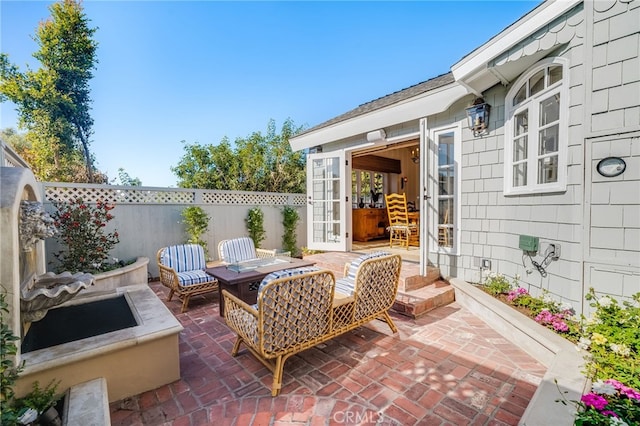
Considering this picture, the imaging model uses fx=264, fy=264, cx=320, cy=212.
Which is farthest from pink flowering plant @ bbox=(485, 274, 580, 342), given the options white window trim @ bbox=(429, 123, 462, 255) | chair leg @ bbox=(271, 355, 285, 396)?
chair leg @ bbox=(271, 355, 285, 396)

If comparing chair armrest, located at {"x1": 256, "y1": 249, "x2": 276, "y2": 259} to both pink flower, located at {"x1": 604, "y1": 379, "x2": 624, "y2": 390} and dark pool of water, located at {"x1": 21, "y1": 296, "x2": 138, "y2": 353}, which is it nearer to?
dark pool of water, located at {"x1": 21, "y1": 296, "x2": 138, "y2": 353}

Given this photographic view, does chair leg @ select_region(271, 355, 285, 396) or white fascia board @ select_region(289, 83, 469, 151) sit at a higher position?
white fascia board @ select_region(289, 83, 469, 151)

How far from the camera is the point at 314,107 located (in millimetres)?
14430

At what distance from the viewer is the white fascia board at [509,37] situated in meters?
2.73

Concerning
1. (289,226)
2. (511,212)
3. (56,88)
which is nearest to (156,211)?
(289,226)

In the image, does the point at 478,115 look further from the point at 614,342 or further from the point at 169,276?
the point at 169,276

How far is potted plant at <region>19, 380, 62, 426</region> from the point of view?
1715 millimetres

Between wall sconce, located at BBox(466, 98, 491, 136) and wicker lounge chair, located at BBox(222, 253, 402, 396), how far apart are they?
2.65 meters

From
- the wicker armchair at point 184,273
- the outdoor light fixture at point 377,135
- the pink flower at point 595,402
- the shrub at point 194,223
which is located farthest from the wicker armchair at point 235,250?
the pink flower at point 595,402

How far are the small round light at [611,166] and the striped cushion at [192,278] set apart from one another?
5.04 m

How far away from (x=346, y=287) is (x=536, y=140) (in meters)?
3.04

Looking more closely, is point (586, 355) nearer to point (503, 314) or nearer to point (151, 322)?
point (503, 314)

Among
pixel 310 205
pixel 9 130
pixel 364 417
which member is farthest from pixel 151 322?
pixel 9 130

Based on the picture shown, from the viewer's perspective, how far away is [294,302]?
223 cm
